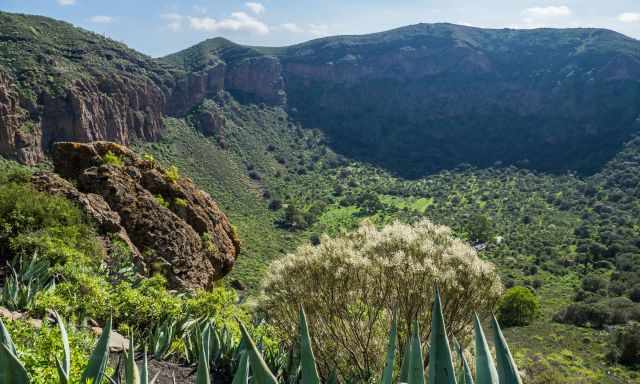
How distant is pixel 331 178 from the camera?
70.2 meters

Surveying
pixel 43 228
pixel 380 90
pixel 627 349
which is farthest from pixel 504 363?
pixel 380 90

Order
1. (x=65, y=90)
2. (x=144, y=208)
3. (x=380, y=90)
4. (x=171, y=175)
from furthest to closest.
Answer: (x=380, y=90) < (x=65, y=90) < (x=171, y=175) < (x=144, y=208)

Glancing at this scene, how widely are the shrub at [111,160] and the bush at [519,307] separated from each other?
25883 mm

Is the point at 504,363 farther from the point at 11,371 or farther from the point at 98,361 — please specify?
the point at 98,361

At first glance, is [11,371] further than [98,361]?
No

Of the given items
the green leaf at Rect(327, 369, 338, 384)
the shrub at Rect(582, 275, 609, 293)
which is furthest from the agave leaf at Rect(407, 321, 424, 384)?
the shrub at Rect(582, 275, 609, 293)

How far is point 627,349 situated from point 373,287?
837 inches

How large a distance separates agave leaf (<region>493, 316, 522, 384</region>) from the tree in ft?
15.9

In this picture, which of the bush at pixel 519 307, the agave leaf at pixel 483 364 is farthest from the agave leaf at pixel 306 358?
the bush at pixel 519 307

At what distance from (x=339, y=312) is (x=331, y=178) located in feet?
206

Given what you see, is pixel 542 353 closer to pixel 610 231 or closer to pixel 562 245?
pixel 562 245

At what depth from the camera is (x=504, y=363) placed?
190cm

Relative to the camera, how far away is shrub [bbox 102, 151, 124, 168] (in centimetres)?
1128

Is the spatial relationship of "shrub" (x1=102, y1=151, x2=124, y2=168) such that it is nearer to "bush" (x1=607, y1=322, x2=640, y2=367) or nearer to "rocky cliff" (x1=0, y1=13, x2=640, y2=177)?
"bush" (x1=607, y1=322, x2=640, y2=367)
